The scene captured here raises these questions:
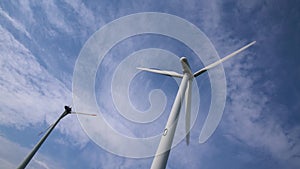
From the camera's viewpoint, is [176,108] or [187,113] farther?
[187,113]

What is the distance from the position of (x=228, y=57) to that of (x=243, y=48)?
2071mm

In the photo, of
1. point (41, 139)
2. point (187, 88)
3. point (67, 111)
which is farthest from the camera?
point (67, 111)

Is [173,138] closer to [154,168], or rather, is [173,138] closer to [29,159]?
[154,168]

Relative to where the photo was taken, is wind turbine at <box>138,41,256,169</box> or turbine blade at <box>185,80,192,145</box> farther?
turbine blade at <box>185,80,192,145</box>

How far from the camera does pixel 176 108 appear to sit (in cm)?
2255

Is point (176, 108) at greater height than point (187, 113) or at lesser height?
lesser

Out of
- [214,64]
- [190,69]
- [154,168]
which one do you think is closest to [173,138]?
[154,168]

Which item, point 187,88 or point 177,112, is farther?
point 187,88

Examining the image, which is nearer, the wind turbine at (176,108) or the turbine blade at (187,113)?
the wind turbine at (176,108)

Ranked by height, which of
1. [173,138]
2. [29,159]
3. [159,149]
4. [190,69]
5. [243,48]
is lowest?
[29,159]

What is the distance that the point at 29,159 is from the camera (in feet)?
106

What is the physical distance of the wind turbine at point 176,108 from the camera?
1820cm

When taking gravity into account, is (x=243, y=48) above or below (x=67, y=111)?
above

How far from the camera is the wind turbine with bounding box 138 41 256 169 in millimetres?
18203
